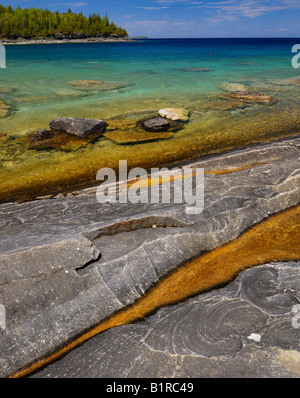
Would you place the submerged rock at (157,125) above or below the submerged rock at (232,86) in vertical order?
below

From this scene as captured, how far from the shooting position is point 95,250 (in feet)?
16.5

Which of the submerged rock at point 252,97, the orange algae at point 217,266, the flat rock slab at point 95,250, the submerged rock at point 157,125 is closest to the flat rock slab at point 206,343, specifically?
the flat rock slab at point 95,250

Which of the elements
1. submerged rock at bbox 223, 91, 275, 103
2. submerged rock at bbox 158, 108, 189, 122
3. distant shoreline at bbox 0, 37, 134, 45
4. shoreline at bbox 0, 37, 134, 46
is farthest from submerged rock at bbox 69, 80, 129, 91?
distant shoreline at bbox 0, 37, 134, 45

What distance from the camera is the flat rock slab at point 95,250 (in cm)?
423

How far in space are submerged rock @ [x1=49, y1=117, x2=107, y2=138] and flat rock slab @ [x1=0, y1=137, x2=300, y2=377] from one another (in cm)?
560

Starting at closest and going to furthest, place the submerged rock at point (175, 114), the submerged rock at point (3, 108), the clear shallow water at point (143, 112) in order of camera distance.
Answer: the clear shallow water at point (143, 112) < the submerged rock at point (175, 114) < the submerged rock at point (3, 108)

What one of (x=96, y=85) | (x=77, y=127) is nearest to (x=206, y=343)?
(x=77, y=127)

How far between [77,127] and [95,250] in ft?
28.8

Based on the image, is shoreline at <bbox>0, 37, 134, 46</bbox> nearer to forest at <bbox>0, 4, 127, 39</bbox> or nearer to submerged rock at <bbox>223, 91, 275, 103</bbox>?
forest at <bbox>0, 4, 127, 39</bbox>

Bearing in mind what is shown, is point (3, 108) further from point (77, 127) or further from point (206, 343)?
point (206, 343)

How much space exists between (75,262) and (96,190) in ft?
12.3

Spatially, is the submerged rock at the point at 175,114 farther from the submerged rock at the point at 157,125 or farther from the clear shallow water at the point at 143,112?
the submerged rock at the point at 157,125

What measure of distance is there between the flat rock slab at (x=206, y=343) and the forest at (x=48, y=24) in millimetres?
114461

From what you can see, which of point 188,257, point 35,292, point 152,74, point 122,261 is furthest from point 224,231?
point 152,74
